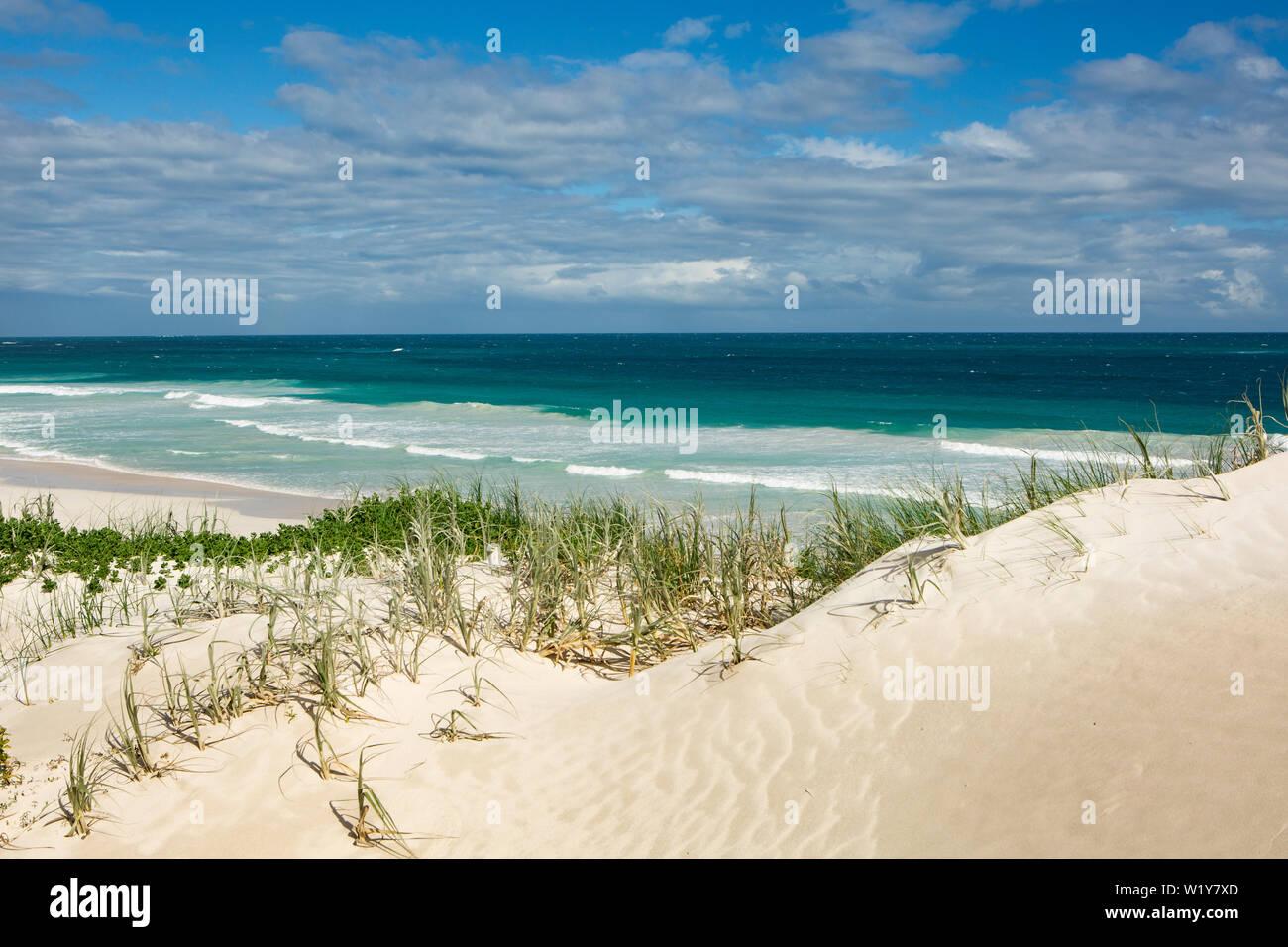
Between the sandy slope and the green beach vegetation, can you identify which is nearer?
the sandy slope

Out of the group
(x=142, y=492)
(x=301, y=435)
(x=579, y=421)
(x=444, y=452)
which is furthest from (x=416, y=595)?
(x=579, y=421)

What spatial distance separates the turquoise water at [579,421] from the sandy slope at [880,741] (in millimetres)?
2559

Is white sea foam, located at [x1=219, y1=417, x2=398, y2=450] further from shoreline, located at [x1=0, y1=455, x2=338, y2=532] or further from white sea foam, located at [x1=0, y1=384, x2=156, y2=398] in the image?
white sea foam, located at [x1=0, y1=384, x2=156, y2=398]

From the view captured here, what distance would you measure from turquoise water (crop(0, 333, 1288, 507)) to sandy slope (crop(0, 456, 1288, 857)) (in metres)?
2.56

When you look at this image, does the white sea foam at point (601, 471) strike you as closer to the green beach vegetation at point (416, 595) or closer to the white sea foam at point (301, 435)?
the white sea foam at point (301, 435)

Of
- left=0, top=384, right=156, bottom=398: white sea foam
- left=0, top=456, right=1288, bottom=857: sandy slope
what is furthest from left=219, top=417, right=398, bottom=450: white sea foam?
left=0, top=456, right=1288, bottom=857: sandy slope

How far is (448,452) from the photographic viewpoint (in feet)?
71.8

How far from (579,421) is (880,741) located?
25.7 metres

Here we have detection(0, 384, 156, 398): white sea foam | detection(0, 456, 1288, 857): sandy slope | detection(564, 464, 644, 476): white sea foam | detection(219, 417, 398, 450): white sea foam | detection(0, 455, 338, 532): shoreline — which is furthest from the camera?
detection(0, 384, 156, 398): white sea foam

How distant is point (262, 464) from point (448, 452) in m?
4.45

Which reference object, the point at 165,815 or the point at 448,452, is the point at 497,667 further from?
the point at 448,452

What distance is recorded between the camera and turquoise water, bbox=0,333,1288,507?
1823 cm

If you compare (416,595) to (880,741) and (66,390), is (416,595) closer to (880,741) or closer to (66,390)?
(880,741)
